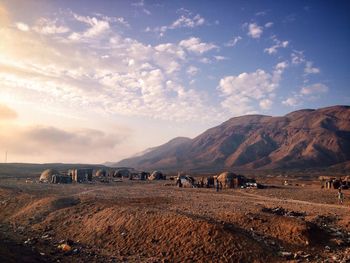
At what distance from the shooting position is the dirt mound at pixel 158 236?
18.2 m

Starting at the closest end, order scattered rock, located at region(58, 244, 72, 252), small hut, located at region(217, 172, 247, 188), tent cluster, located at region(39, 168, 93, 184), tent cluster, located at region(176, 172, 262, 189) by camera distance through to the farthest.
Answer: scattered rock, located at region(58, 244, 72, 252) → tent cluster, located at region(176, 172, 262, 189) → small hut, located at region(217, 172, 247, 188) → tent cluster, located at region(39, 168, 93, 184)

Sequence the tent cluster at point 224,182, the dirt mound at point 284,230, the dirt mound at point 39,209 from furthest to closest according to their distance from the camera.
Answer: the tent cluster at point 224,182, the dirt mound at point 39,209, the dirt mound at point 284,230

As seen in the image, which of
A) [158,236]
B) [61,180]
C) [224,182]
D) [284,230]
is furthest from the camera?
[61,180]

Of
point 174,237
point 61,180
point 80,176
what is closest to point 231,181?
point 80,176

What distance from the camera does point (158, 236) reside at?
2059 centimetres

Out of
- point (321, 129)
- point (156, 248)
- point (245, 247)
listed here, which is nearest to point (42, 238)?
point (156, 248)

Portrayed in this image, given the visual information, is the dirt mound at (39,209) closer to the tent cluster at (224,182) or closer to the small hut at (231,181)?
the tent cluster at (224,182)

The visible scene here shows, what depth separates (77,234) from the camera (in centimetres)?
2370

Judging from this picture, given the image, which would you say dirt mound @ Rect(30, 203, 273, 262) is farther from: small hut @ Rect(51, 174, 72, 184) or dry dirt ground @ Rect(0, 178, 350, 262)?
small hut @ Rect(51, 174, 72, 184)

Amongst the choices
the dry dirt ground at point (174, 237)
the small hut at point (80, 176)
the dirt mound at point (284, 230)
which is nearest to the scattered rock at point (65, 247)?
the dry dirt ground at point (174, 237)

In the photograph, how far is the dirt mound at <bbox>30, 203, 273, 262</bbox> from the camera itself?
59.6 feet

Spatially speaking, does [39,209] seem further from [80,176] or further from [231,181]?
[231,181]

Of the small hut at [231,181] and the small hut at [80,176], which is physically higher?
the small hut at [80,176]

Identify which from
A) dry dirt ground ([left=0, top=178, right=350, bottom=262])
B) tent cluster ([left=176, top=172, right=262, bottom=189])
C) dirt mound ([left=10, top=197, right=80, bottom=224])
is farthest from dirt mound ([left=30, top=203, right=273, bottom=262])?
tent cluster ([left=176, top=172, right=262, bottom=189])
